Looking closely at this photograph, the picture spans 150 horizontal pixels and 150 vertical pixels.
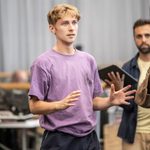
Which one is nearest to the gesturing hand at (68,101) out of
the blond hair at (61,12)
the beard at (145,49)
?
the blond hair at (61,12)

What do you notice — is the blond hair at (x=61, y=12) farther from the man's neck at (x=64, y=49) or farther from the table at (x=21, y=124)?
the table at (x=21, y=124)

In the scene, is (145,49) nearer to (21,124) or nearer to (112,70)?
(112,70)

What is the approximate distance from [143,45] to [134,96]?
51cm

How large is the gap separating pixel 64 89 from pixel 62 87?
0.01 m

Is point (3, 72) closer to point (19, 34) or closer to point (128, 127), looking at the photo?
point (19, 34)

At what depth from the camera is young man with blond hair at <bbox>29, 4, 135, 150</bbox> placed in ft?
7.14

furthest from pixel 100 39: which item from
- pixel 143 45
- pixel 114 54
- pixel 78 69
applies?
pixel 78 69

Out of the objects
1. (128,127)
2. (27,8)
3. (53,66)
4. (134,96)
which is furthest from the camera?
(27,8)

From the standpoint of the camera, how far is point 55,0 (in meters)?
7.40

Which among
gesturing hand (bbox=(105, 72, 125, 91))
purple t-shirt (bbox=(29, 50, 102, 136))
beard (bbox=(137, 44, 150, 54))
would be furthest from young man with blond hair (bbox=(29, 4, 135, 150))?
beard (bbox=(137, 44, 150, 54))

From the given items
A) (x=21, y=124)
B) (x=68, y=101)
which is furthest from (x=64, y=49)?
(x=21, y=124)

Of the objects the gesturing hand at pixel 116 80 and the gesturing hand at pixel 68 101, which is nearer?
the gesturing hand at pixel 68 101

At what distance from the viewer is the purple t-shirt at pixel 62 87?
7.14ft

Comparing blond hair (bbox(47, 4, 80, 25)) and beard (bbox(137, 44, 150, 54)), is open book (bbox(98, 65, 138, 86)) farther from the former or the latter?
blond hair (bbox(47, 4, 80, 25))
